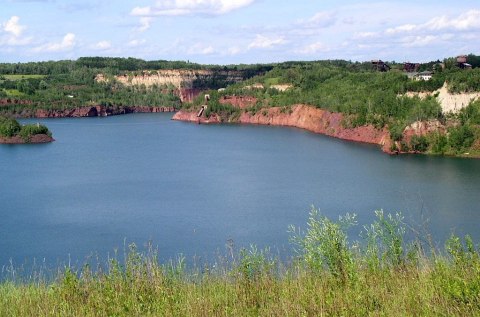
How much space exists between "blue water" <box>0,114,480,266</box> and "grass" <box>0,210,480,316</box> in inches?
98.4

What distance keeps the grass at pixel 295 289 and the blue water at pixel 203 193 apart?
250cm

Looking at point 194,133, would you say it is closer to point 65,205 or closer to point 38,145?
point 38,145

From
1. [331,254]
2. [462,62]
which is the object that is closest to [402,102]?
[462,62]

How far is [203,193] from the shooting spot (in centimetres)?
4153

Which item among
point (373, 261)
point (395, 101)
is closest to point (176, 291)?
point (373, 261)

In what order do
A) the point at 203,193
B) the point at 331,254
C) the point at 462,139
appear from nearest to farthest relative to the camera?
the point at 331,254 < the point at 203,193 < the point at 462,139

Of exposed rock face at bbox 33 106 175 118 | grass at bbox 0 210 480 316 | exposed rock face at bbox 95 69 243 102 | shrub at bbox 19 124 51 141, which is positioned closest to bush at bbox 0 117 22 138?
shrub at bbox 19 124 51 141

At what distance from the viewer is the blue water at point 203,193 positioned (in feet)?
94.3

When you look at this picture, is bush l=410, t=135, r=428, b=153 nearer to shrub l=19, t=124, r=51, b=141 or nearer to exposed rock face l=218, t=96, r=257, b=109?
shrub l=19, t=124, r=51, b=141

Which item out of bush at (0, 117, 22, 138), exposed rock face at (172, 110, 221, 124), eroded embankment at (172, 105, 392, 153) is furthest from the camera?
exposed rock face at (172, 110, 221, 124)

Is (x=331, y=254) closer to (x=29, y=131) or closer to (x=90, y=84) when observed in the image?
(x=29, y=131)

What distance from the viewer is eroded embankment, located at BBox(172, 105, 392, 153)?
227ft

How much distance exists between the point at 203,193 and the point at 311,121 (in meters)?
47.0

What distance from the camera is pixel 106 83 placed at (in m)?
142
